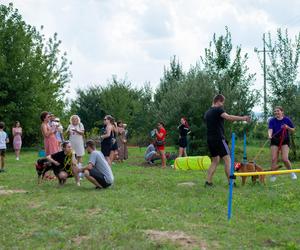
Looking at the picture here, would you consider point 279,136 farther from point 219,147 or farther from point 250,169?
point 219,147

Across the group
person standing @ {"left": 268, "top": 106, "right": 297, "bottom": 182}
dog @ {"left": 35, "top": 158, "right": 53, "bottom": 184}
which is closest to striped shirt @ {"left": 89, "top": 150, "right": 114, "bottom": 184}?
dog @ {"left": 35, "top": 158, "right": 53, "bottom": 184}

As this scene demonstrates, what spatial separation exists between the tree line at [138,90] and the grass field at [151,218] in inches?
→ 426

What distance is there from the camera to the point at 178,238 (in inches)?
244

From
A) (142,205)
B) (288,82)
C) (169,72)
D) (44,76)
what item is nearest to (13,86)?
(44,76)

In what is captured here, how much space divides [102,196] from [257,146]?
75.0 ft

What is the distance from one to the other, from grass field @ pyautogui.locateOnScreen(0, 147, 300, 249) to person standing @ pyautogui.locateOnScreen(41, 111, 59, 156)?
6.76 feet

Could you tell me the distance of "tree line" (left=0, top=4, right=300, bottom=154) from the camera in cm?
2148

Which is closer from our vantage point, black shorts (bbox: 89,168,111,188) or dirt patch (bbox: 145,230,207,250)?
dirt patch (bbox: 145,230,207,250)

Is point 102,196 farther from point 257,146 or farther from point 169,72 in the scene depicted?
point 169,72

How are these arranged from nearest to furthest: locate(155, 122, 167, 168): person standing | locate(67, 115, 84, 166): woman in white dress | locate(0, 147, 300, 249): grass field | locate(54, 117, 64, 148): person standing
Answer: locate(0, 147, 300, 249): grass field, locate(67, 115, 84, 166): woman in white dress, locate(54, 117, 64, 148): person standing, locate(155, 122, 167, 168): person standing

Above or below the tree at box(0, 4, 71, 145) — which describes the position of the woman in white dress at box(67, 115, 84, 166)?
below

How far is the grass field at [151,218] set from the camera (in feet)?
20.4

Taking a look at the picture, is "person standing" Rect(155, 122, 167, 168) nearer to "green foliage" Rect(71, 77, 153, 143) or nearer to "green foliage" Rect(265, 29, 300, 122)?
"green foliage" Rect(265, 29, 300, 122)

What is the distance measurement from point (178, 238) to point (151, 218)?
3.71 feet
